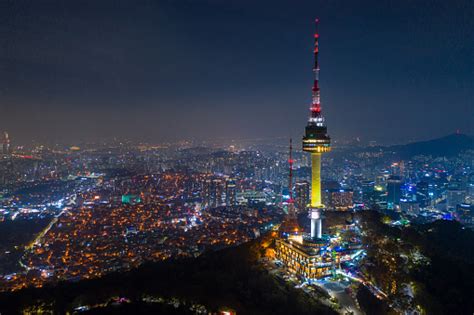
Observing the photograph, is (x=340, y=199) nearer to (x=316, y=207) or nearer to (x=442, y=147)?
(x=316, y=207)

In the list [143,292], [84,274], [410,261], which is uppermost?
[410,261]

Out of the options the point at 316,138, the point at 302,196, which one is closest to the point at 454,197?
the point at 302,196

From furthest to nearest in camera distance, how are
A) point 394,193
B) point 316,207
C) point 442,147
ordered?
point 442,147, point 394,193, point 316,207

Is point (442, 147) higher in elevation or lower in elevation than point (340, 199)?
higher

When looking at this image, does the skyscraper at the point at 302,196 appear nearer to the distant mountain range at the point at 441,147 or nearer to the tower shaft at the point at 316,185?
the tower shaft at the point at 316,185

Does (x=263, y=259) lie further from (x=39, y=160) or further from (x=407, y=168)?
(x=39, y=160)

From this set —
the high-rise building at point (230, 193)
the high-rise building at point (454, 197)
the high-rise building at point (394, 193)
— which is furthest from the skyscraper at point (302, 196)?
the high-rise building at point (454, 197)

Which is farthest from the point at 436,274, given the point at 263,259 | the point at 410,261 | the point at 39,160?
the point at 39,160

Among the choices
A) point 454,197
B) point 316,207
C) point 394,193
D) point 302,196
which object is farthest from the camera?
point 454,197

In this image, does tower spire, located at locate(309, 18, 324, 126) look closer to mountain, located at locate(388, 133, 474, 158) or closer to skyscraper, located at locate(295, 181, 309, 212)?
skyscraper, located at locate(295, 181, 309, 212)
